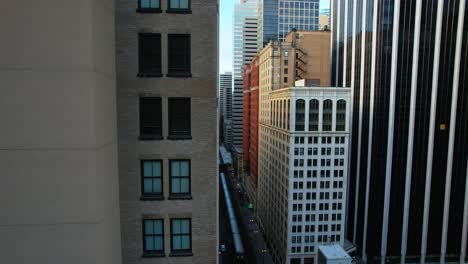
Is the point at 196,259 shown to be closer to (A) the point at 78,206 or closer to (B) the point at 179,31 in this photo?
(A) the point at 78,206

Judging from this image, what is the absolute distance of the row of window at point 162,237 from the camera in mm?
12930

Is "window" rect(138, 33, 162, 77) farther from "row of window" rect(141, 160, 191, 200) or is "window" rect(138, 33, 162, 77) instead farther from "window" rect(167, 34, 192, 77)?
"row of window" rect(141, 160, 191, 200)

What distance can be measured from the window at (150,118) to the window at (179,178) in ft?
4.29

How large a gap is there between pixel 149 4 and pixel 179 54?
2210 millimetres

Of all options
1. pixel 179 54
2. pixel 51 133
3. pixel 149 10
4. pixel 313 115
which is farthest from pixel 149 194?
pixel 313 115

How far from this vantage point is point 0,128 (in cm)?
913

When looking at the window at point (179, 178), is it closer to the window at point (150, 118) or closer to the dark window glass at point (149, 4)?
the window at point (150, 118)

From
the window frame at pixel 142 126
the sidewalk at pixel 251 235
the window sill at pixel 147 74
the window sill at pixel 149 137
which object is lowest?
the sidewalk at pixel 251 235

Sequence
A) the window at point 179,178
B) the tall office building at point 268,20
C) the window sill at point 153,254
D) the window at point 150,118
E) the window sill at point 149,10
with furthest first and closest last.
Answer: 1. the tall office building at point 268,20
2. the window sill at point 153,254
3. the window at point 179,178
4. the window at point 150,118
5. the window sill at point 149,10

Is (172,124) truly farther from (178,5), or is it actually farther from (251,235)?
(251,235)

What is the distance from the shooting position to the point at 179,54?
40.8ft

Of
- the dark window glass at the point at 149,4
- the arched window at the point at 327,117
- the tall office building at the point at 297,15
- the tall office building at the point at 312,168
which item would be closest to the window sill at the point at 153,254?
the dark window glass at the point at 149,4

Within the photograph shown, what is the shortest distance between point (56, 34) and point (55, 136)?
290 centimetres

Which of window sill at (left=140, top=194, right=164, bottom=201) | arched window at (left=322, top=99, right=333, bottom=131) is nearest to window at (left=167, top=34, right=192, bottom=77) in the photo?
window sill at (left=140, top=194, right=164, bottom=201)
